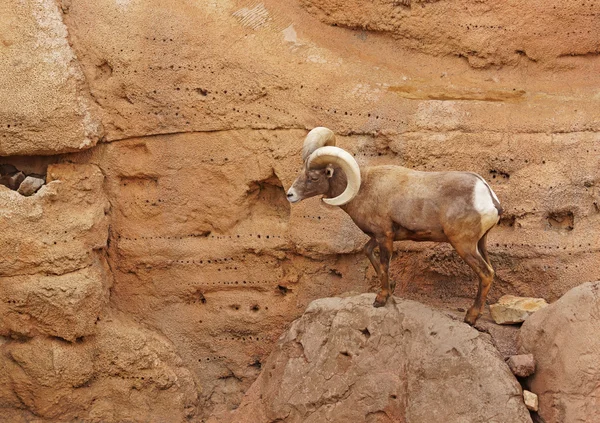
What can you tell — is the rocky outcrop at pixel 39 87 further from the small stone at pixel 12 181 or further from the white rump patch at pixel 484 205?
the white rump patch at pixel 484 205

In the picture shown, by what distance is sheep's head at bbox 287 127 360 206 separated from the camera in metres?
6.50

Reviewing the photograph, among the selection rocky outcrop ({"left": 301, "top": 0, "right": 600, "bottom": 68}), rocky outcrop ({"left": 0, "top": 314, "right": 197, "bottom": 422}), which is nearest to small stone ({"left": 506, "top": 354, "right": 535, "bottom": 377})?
rocky outcrop ({"left": 301, "top": 0, "right": 600, "bottom": 68})

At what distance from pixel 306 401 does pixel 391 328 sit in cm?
92

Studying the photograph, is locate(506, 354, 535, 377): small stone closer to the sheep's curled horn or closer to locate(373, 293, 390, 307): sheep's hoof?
locate(373, 293, 390, 307): sheep's hoof

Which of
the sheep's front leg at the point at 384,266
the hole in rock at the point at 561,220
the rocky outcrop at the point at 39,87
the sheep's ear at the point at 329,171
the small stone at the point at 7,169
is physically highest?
the rocky outcrop at the point at 39,87

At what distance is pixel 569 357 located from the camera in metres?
6.32

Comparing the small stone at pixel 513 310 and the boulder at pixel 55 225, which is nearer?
the small stone at pixel 513 310

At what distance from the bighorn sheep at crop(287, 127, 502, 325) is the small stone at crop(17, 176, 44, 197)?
2.66 metres

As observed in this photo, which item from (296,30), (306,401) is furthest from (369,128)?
(306,401)

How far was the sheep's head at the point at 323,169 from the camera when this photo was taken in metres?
6.50

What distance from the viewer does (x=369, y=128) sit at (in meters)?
7.84

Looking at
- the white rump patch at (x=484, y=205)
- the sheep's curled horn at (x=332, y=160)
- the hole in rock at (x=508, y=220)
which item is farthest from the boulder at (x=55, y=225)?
the hole in rock at (x=508, y=220)

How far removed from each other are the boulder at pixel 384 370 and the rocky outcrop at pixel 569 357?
24 centimetres

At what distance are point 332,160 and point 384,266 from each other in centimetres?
96
